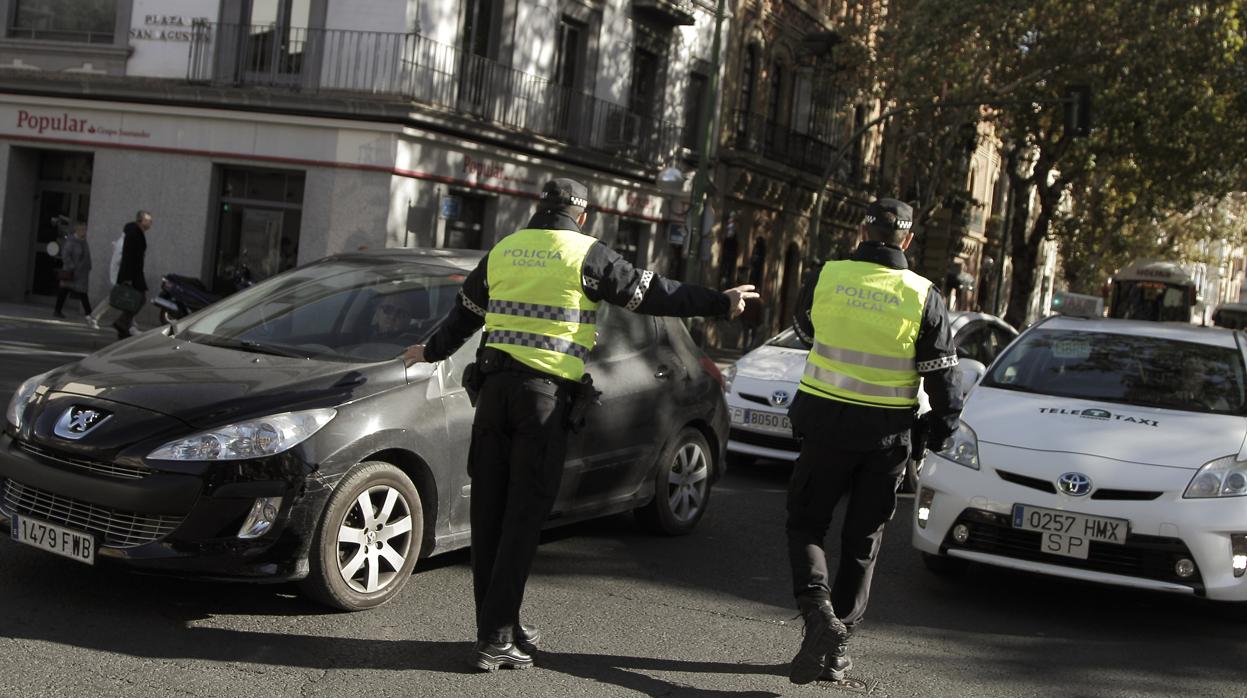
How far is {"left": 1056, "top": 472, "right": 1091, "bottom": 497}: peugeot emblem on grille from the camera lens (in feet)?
20.7

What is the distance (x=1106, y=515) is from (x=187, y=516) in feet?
13.4

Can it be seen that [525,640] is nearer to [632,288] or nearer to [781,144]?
[632,288]

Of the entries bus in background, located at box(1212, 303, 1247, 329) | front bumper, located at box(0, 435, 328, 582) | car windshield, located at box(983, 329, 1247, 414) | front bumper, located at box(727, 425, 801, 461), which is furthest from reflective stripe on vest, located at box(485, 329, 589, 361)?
bus in background, located at box(1212, 303, 1247, 329)

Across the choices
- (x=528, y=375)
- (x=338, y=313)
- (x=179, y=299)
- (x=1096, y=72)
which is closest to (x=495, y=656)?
(x=528, y=375)

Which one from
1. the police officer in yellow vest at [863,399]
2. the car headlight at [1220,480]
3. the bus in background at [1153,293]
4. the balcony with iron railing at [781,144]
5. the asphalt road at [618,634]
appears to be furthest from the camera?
the bus in background at [1153,293]

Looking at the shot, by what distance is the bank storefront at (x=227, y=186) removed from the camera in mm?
21578

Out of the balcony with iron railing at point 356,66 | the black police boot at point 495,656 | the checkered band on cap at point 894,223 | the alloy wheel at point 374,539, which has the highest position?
the balcony with iron railing at point 356,66

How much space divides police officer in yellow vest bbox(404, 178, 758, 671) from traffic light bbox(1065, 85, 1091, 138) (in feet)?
64.5

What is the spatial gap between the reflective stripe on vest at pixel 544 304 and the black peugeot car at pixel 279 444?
89cm

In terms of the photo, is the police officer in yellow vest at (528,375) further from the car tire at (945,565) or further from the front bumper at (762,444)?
the front bumper at (762,444)

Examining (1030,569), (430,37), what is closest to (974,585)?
(1030,569)

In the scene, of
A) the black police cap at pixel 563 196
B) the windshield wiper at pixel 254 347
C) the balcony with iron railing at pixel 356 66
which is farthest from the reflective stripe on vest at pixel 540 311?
the balcony with iron railing at pixel 356 66

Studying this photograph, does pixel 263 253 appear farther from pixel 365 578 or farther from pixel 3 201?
pixel 365 578

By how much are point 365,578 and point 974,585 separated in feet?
11.1
